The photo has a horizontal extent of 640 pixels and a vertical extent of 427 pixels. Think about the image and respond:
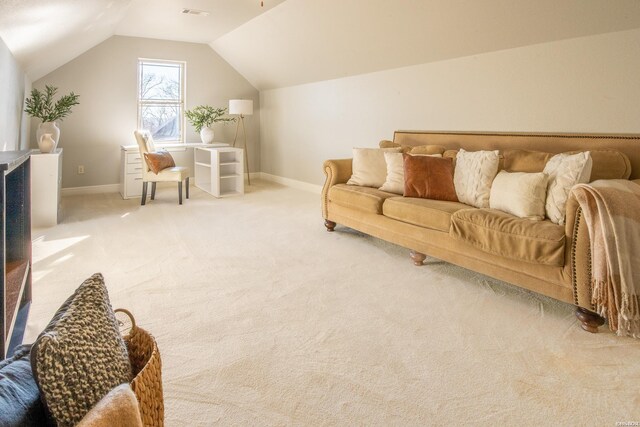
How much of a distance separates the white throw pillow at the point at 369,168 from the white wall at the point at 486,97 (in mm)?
808

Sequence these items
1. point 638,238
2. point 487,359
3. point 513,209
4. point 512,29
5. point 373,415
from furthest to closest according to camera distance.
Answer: point 512,29 < point 513,209 < point 638,238 < point 487,359 < point 373,415

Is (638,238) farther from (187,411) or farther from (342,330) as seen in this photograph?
(187,411)

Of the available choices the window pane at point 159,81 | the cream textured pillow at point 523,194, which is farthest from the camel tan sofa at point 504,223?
the window pane at point 159,81

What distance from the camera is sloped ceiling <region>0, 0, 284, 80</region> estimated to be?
3053mm

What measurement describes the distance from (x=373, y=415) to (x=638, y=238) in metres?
1.56


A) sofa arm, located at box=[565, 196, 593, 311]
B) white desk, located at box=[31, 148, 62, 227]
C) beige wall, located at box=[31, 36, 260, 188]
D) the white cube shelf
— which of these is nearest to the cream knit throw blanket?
sofa arm, located at box=[565, 196, 593, 311]

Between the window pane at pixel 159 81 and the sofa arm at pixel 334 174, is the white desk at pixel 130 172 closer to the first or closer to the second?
the window pane at pixel 159 81

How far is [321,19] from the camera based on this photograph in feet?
15.4

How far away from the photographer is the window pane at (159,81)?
6699 millimetres

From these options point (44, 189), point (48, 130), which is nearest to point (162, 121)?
point (48, 130)

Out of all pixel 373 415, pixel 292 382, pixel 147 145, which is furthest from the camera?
pixel 147 145

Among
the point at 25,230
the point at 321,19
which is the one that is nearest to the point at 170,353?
the point at 25,230

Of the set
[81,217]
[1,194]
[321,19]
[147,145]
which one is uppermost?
[321,19]

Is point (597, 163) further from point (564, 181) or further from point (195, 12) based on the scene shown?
point (195, 12)
